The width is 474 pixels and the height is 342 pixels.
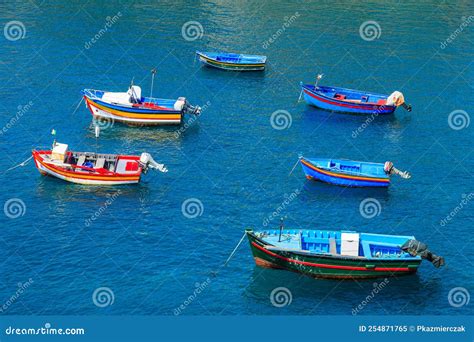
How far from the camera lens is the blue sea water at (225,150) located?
83625 millimetres

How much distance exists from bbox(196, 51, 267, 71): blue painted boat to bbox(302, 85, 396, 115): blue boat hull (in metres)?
14.0

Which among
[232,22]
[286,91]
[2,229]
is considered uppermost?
[232,22]

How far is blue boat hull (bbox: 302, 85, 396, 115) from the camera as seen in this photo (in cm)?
12194

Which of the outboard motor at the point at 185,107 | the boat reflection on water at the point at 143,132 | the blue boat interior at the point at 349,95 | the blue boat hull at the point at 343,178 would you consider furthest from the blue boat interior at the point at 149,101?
the blue boat hull at the point at 343,178

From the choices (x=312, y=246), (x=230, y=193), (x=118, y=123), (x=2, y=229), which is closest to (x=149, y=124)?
(x=118, y=123)

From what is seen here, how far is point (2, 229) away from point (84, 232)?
8567 mm

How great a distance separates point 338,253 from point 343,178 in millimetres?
17737

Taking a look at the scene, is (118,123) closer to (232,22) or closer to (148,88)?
(148,88)

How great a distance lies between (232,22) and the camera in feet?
511

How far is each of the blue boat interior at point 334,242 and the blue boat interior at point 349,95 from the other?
1546 inches

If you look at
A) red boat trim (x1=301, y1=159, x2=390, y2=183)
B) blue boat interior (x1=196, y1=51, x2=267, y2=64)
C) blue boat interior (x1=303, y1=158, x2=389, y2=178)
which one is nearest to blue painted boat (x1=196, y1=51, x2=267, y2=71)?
blue boat interior (x1=196, y1=51, x2=267, y2=64)

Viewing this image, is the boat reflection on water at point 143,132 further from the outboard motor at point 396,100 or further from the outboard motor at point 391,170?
the outboard motor at point 396,100

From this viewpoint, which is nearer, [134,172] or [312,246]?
[312,246]

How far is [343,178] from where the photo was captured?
101812 mm
